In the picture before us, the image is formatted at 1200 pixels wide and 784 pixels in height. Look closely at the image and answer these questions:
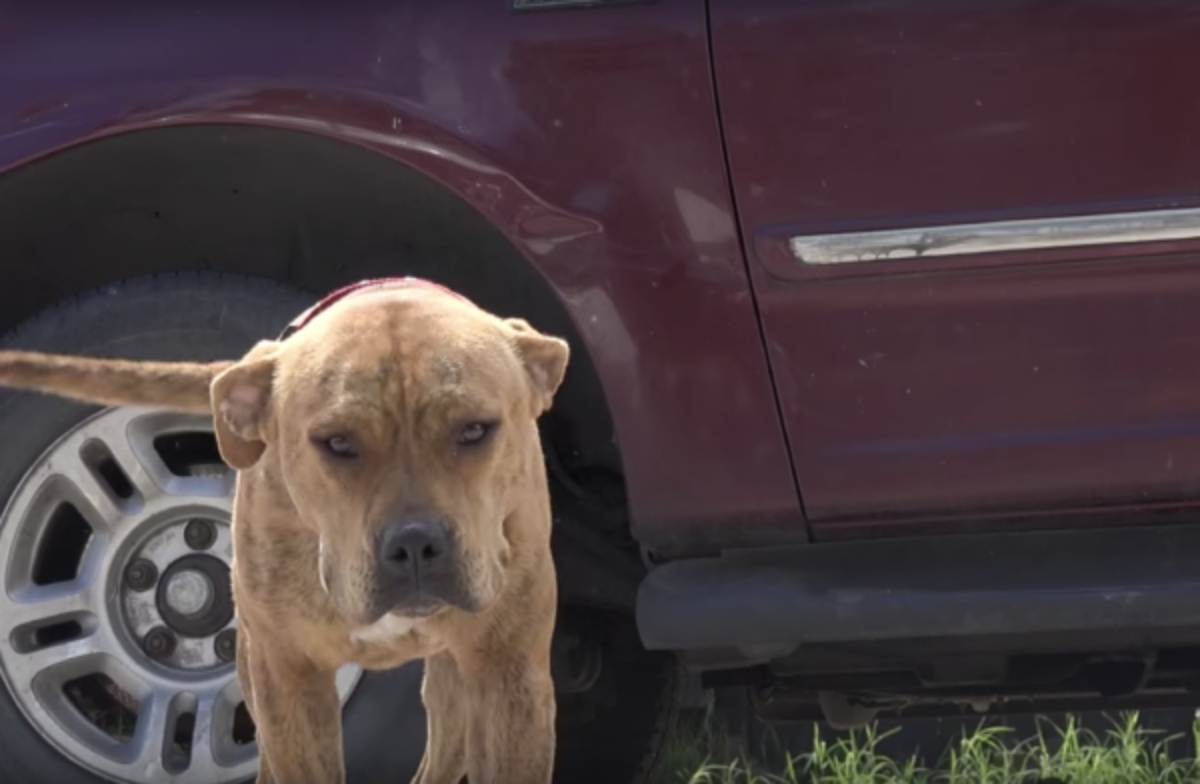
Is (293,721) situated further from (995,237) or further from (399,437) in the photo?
(995,237)

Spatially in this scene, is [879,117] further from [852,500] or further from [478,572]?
[478,572]

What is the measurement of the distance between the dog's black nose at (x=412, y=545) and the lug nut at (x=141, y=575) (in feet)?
3.15

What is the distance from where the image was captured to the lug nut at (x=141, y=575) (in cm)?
406

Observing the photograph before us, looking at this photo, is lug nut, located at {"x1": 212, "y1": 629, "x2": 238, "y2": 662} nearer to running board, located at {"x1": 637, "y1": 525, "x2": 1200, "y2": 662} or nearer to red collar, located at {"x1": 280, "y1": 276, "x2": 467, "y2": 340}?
red collar, located at {"x1": 280, "y1": 276, "x2": 467, "y2": 340}

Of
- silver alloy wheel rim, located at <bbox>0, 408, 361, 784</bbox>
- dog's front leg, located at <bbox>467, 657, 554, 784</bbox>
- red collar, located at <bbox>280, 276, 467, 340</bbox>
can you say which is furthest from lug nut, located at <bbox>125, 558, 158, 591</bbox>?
dog's front leg, located at <bbox>467, 657, 554, 784</bbox>

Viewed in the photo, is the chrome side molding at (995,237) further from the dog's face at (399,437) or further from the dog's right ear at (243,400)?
the dog's right ear at (243,400)

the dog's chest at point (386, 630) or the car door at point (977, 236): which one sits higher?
the car door at point (977, 236)

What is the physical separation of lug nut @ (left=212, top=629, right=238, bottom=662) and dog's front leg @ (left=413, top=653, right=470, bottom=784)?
389 millimetres

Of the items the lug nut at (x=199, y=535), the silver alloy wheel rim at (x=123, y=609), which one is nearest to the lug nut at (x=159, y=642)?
the silver alloy wheel rim at (x=123, y=609)

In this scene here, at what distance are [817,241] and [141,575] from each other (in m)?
Result: 1.35

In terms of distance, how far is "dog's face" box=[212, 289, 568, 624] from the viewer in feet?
10.6

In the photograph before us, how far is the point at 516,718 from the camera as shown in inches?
141

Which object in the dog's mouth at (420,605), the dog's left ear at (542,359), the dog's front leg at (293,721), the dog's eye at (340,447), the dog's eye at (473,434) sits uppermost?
the dog's left ear at (542,359)

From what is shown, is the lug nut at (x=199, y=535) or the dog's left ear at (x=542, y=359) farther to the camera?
the lug nut at (x=199, y=535)
